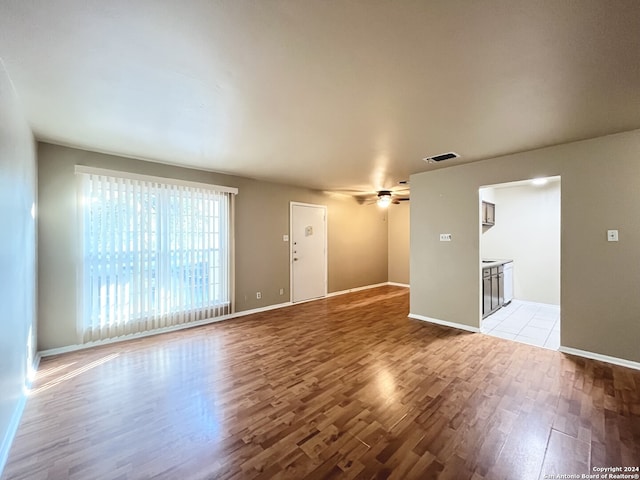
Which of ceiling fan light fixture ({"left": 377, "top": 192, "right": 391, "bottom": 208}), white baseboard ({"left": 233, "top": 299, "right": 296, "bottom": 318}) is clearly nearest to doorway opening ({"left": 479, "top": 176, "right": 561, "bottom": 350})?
ceiling fan light fixture ({"left": 377, "top": 192, "right": 391, "bottom": 208})

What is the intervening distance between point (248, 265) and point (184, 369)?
229 centimetres

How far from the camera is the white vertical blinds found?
340 centimetres

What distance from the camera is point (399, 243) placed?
25.4 feet

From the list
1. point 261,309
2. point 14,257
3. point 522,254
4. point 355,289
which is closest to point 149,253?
point 14,257

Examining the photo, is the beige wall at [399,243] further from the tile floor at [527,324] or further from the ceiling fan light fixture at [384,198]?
the tile floor at [527,324]

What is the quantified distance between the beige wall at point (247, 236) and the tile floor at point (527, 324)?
326cm

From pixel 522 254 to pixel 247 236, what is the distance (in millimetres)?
5520

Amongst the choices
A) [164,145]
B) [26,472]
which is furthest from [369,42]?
[26,472]

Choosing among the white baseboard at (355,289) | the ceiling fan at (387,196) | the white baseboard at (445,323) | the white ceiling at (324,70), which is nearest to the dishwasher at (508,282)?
the white baseboard at (445,323)

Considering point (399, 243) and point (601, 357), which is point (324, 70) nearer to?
point (601, 357)

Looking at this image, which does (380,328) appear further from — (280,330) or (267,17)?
(267,17)

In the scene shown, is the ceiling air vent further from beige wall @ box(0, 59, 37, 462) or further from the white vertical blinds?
beige wall @ box(0, 59, 37, 462)

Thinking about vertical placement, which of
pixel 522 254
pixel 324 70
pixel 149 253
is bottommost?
pixel 522 254

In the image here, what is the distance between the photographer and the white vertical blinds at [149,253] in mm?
3402
